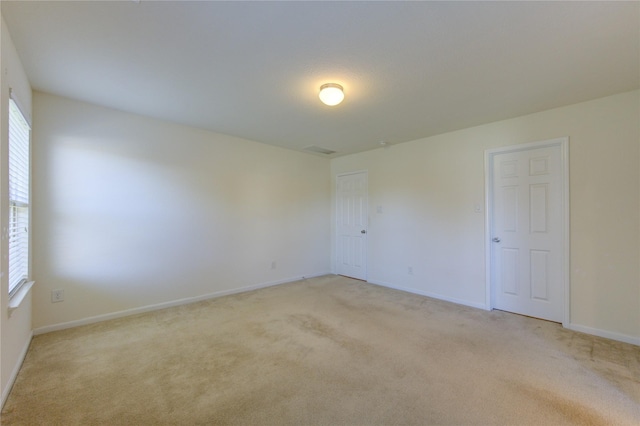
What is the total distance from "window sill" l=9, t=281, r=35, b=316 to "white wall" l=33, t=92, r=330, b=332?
1.10 ft

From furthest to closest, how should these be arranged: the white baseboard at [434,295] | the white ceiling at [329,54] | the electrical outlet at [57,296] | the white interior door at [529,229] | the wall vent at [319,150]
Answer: the wall vent at [319,150] → the white baseboard at [434,295] → the white interior door at [529,229] → the electrical outlet at [57,296] → the white ceiling at [329,54]

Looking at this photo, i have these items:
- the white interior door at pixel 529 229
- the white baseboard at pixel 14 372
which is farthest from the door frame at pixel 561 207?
the white baseboard at pixel 14 372

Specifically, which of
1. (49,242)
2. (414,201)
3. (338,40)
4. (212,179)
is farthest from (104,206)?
(414,201)

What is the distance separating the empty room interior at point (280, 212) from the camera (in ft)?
5.81

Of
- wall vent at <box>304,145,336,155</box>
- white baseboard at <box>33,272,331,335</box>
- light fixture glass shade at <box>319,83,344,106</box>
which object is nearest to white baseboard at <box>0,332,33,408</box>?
white baseboard at <box>33,272,331,335</box>

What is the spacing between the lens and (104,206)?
10.3 feet

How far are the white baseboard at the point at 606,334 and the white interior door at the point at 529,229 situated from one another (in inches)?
5.6

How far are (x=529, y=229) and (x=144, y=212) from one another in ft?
15.6

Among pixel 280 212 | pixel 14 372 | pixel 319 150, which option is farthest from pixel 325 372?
pixel 319 150

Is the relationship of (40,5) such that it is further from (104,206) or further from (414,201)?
(414,201)

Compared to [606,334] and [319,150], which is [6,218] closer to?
[319,150]

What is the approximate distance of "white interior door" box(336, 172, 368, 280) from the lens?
513 centimetres

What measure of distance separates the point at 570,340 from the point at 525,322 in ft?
1.53

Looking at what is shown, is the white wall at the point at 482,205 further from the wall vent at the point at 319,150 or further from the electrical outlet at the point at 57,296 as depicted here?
the electrical outlet at the point at 57,296
